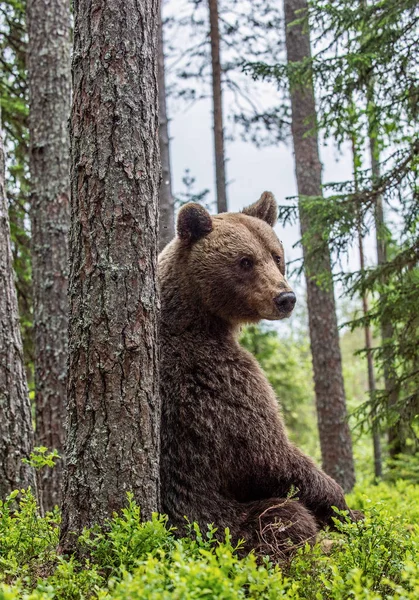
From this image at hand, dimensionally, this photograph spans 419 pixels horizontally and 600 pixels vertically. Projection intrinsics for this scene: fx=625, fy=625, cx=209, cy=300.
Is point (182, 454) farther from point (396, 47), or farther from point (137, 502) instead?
point (396, 47)

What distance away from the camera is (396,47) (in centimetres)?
757

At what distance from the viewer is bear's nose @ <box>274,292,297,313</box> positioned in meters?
4.84

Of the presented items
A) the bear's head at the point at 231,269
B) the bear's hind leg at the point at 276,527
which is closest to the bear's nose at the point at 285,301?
the bear's head at the point at 231,269

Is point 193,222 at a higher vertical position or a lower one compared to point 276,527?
higher

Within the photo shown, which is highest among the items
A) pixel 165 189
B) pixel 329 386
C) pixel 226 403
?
pixel 165 189

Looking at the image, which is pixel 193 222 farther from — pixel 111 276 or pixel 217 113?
pixel 217 113

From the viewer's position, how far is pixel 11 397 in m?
5.14

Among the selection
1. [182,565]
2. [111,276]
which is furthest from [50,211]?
[182,565]

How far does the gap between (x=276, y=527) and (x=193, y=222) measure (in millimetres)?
2432

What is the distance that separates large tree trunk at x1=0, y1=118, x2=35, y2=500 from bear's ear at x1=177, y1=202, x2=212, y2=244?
4.93 ft

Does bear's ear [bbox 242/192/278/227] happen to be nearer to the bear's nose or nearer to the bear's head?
the bear's head

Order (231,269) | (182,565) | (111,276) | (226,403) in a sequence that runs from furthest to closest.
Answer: (231,269)
(226,403)
(111,276)
(182,565)

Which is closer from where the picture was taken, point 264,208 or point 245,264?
point 245,264

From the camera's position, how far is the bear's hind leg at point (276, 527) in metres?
4.30
